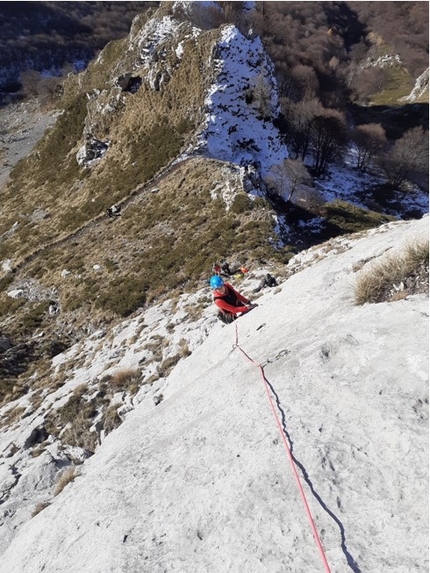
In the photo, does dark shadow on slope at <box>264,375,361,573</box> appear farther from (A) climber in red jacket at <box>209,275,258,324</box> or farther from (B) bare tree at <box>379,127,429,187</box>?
(B) bare tree at <box>379,127,429,187</box>

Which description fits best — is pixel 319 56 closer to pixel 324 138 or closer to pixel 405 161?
pixel 324 138

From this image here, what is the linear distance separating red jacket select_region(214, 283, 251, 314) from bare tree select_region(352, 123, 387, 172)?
227ft

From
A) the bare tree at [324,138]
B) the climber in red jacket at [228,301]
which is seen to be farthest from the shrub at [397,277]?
the bare tree at [324,138]

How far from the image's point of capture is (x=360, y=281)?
8727 mm

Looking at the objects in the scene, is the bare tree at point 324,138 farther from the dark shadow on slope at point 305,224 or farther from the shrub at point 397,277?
the shrub at point 397,277

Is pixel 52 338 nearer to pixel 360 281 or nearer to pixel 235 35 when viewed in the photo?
pixel 360 281

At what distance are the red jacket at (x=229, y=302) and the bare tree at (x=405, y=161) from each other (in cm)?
6472

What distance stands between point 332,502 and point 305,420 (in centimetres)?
144

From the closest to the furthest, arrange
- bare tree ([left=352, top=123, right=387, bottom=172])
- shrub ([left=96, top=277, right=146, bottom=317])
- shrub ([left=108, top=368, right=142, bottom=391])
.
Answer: shrub ([left=108, top=368, right=142, bottom=391]) < shrub ([left=96, top=277, right=146, bottom=317]) < bare tree ([left=352, top=123, right=387, bottom=172])

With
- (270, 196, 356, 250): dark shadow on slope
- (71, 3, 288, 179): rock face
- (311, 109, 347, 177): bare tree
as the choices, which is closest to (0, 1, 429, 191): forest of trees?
(311, 109, 347, 177): bare tree

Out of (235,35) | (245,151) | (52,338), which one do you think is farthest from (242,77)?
(52,338)

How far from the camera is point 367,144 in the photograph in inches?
2913

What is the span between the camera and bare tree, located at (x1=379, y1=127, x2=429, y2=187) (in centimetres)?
6794

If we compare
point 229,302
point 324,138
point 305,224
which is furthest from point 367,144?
point 229,302
